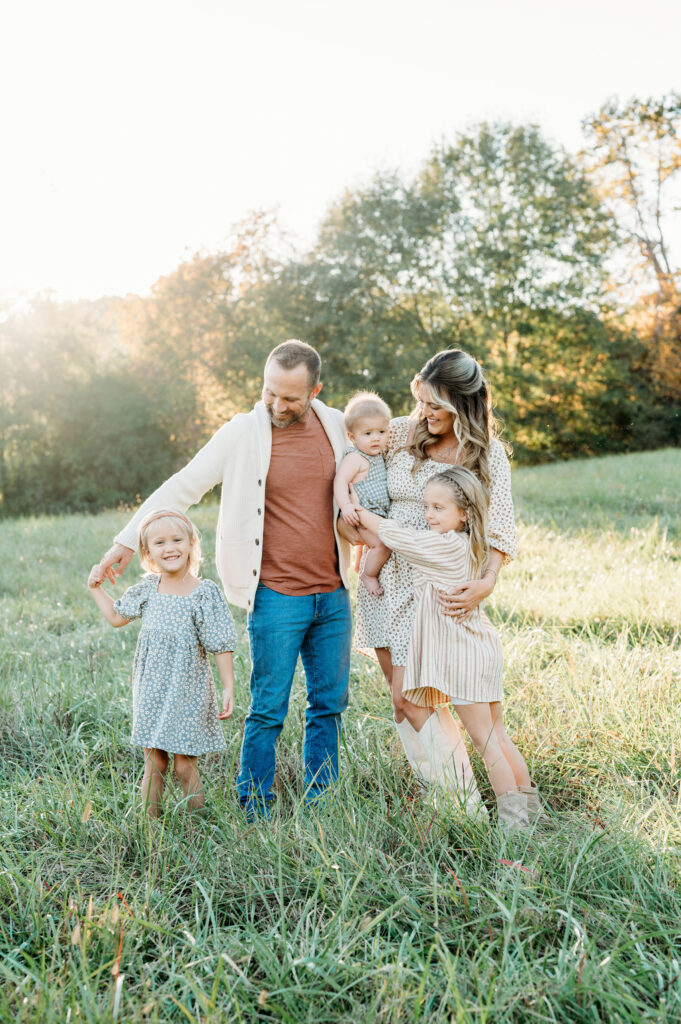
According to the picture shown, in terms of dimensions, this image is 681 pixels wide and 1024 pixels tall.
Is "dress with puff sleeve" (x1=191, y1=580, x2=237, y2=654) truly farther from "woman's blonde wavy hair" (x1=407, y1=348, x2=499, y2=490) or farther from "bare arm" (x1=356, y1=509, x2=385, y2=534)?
"woman's blonde wavy hair" (x1=407, y1=348, x2=499, y2=490)

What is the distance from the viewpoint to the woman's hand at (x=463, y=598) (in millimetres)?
3191

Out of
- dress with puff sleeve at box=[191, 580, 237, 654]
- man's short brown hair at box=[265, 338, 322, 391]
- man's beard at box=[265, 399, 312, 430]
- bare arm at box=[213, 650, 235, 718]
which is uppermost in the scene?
man's short brown hair at box=[265, 338, 322, 391]

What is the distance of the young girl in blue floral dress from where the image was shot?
339 centimetres

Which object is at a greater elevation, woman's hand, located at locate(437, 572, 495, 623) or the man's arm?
the man's arm

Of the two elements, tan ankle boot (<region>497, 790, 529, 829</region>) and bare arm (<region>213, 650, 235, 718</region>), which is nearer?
tan ankle boot (<region>497, 790, 529, 829</region>)

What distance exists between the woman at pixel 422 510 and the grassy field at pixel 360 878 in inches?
9.2

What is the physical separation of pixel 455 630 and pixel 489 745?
0.49m

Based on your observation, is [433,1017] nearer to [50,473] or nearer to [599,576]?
[599,576]

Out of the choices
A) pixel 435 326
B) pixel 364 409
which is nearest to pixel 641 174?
pixel 435 326

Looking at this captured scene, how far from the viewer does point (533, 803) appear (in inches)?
129

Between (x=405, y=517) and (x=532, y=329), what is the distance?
79.8ft

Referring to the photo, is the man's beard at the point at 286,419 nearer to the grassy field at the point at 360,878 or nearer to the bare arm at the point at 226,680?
the bare arm at the point at 226,680

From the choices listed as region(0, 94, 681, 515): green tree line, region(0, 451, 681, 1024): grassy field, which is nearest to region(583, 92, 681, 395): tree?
region(0, 94, 681, 515): green tree line

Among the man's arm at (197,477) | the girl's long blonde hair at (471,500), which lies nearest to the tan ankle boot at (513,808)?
the girl's long blonde hair at (471,500)
